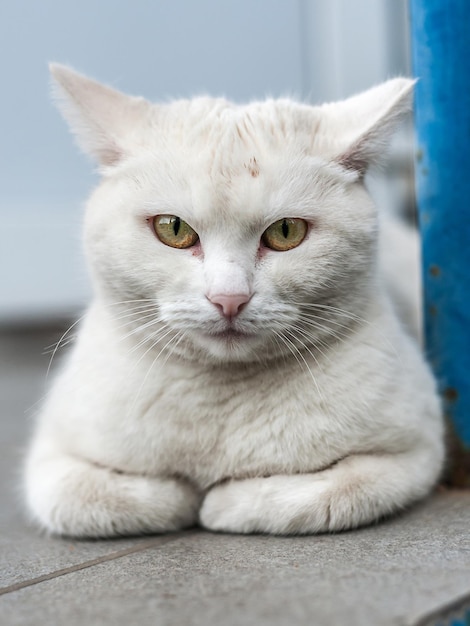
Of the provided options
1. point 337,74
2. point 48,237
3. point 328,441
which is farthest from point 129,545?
point 337,74

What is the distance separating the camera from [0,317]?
4.89 metres

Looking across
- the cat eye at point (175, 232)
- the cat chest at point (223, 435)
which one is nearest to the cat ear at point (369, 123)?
the cat eye at point (175, 232)

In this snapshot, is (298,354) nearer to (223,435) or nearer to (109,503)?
(223,435)

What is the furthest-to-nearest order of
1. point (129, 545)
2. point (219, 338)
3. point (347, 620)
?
point (129, 545), point (219, 338), point (347, 620)

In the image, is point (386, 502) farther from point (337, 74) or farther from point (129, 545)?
point (337, 74)

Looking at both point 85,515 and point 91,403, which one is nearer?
point 85,515

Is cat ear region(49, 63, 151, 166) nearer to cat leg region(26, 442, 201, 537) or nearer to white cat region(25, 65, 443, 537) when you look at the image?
white cat region(25, 65, 443, 537)

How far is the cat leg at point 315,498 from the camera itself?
5.00ft

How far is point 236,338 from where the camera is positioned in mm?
1466

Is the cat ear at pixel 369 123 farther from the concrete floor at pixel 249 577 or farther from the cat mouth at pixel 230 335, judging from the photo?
the concrete floor at pixel 249 577

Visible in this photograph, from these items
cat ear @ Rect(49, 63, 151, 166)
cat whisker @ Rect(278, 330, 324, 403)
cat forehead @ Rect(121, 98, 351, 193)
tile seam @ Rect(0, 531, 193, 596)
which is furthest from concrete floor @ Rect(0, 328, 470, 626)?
cat ear @ Rect(49, 63, 151, 166)

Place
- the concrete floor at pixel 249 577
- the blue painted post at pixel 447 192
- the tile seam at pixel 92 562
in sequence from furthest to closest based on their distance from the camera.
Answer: the blue painted post at pixel 447 192, the tile seam at pixel 92 562, the concrete floor at pixel 249 577

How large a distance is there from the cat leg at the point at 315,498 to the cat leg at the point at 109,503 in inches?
2.4

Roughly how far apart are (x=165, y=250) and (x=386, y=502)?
0.69 metres
